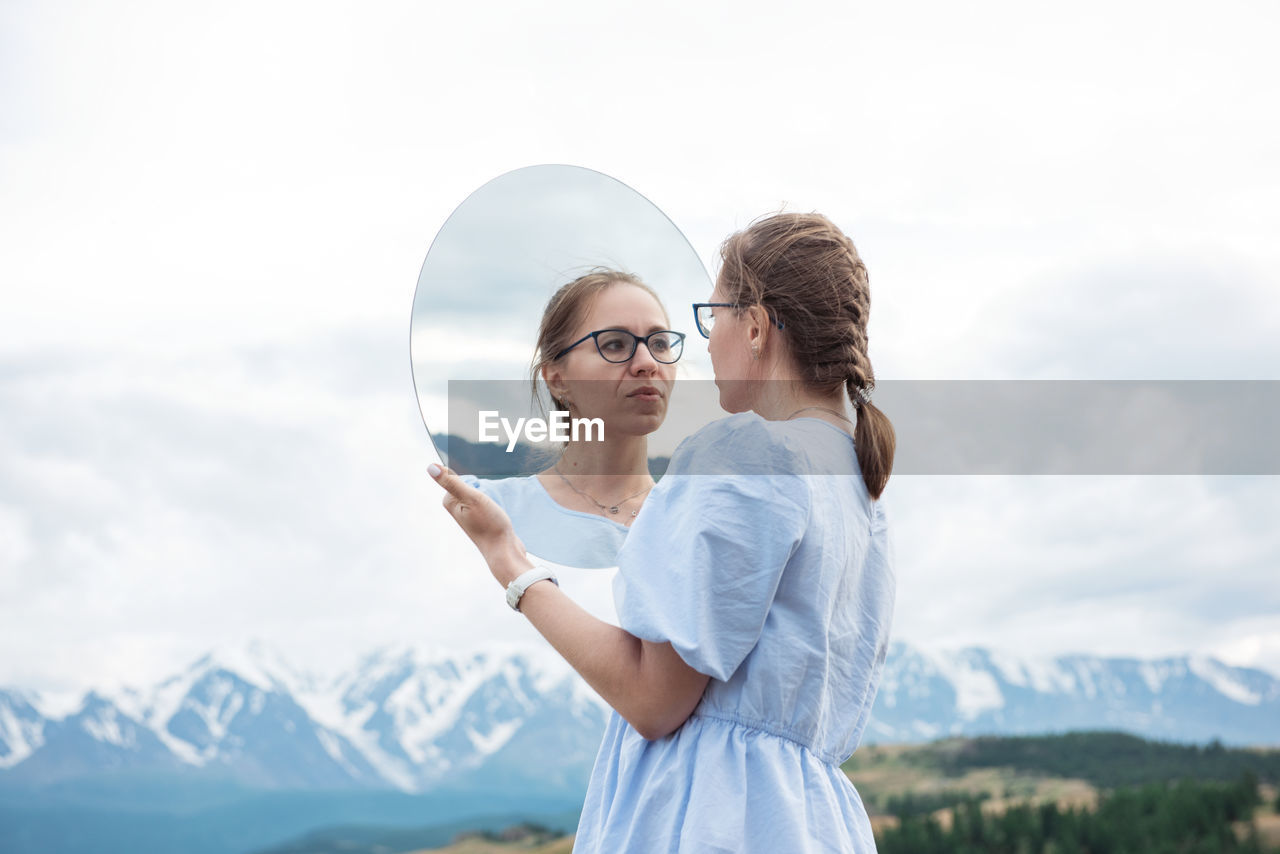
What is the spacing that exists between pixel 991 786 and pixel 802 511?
13.5 m

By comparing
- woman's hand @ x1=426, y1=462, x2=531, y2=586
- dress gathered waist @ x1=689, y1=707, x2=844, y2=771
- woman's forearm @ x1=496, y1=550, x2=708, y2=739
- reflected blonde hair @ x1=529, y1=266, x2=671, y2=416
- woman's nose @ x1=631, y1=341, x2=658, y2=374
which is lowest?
dress gathered waist @ x1=689, y1=707, x2=844, y2=771

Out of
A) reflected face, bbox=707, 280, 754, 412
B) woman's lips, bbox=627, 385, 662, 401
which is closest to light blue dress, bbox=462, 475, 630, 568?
woman's lips, bbox=627, 385, 662, 401

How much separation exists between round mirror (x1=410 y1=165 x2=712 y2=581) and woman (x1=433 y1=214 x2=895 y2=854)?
Result: 1.84 feet

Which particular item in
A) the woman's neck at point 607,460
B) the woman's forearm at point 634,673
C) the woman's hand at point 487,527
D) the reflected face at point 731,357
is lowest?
the woman's forearm at point 634,673

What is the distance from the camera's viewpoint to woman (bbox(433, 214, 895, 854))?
73.5 inches

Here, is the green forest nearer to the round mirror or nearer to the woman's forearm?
the round mirror

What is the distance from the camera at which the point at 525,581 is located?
212 cm

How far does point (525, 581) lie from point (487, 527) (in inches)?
8.0

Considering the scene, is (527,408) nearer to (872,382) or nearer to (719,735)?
(872,382)

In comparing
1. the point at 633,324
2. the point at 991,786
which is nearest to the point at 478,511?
the point at 633,324

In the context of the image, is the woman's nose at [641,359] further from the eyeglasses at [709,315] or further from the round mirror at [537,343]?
the eyeglasses at [709,315]

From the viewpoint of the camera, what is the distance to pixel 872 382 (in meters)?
2.20

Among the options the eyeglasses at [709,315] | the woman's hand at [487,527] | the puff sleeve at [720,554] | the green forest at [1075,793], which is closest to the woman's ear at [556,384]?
the eyeglasses at [709,315]

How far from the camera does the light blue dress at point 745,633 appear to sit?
186 cm
